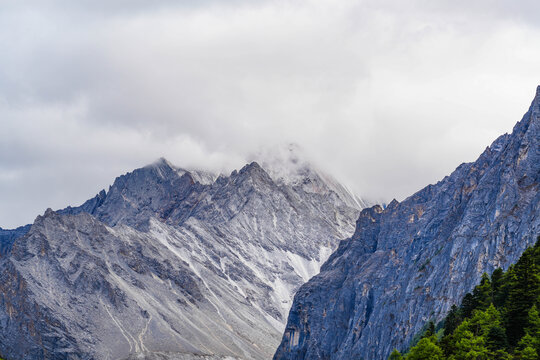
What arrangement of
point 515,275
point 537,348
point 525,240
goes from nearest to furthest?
point 537,348, point 515,275, point 525,240

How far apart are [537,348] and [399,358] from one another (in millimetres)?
26985

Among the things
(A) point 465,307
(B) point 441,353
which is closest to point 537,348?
(B) point 441,353

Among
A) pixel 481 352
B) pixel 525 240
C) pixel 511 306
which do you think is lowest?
pixel 481 352

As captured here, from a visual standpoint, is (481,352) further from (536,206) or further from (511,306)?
(536,206)

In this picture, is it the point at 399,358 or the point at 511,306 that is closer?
the point at 511,306

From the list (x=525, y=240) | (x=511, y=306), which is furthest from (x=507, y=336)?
(x=525, y=240)

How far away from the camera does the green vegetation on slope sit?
98562 mm

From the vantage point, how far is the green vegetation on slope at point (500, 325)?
3880 inches

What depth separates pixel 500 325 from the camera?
349 feet

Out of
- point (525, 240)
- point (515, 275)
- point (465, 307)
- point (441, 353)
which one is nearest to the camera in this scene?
point (441, 353)

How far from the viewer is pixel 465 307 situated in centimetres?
12662

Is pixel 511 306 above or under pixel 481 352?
above

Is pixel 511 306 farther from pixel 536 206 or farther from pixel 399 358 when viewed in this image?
pixel 536 206

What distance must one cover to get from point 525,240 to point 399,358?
8544cm
